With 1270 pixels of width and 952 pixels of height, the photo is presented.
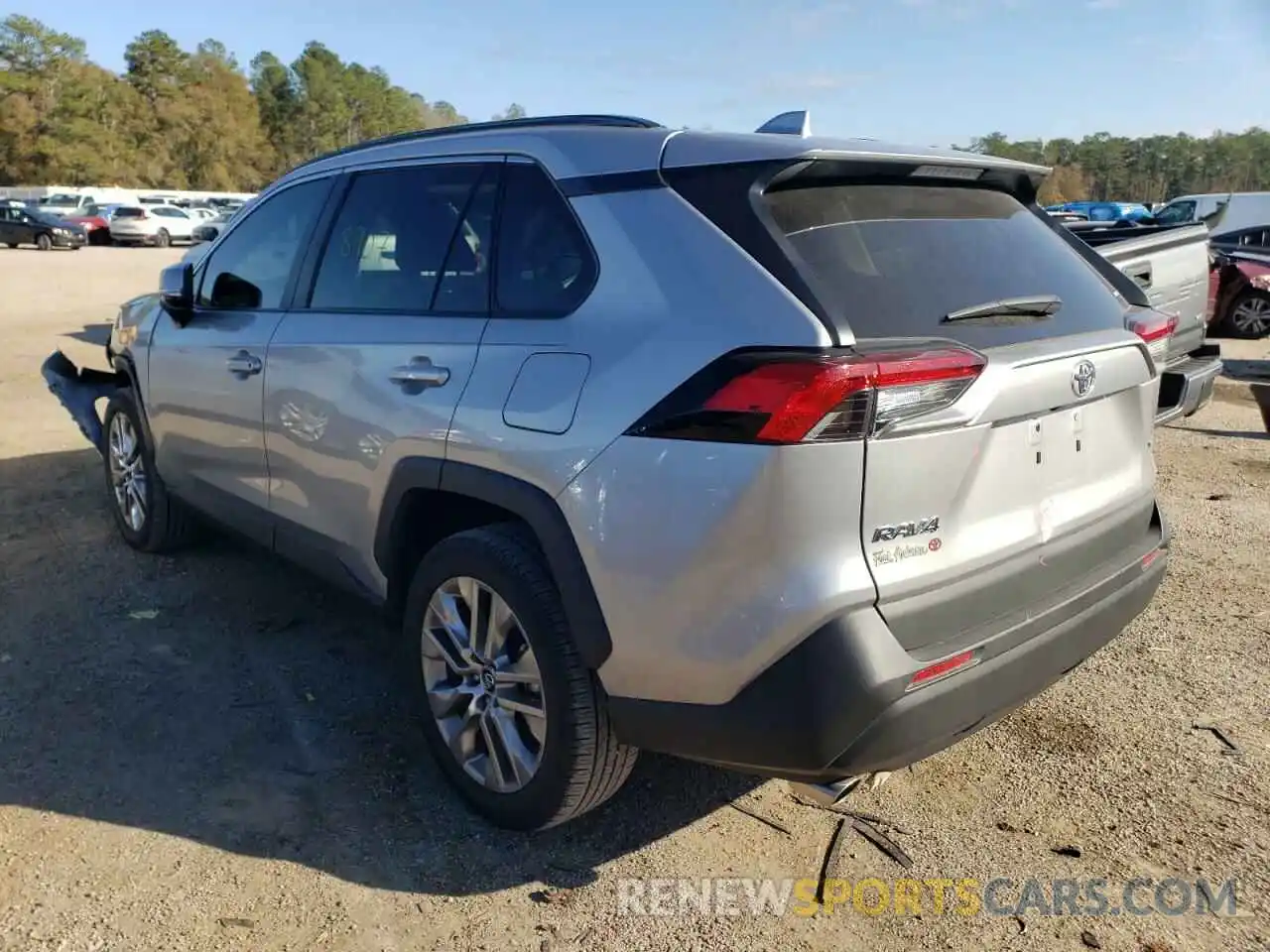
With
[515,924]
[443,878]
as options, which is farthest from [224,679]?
[515,924]

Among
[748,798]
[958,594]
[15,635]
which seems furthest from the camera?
[15,635]

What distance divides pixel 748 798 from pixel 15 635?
10.2ft

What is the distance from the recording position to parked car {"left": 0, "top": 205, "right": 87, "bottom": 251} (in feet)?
116

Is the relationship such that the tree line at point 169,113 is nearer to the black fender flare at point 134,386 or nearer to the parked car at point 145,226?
the parked car at point 145,226

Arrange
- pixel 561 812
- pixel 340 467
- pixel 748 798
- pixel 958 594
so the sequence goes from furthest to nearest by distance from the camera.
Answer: pixel 340 467 < pixel 748 798 < pixel 561 812 < pixel 958 594

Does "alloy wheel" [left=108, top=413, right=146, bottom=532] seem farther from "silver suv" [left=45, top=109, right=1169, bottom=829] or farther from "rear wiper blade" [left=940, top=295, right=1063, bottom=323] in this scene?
"rear wiper blade" [left=940, top=295, right=1063, bottom=323]

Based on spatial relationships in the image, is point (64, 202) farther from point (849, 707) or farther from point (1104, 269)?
point (849, 707)

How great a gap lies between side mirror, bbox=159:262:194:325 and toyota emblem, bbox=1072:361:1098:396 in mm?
3573

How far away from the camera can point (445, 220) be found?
315 cm

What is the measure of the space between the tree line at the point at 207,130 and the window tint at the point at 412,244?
227 ft

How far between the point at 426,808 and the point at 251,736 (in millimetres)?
798

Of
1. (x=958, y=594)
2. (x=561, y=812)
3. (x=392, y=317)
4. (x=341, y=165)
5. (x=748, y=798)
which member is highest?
(x=341, y=165)

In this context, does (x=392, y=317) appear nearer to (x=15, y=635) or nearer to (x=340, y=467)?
(x=340, y=467)

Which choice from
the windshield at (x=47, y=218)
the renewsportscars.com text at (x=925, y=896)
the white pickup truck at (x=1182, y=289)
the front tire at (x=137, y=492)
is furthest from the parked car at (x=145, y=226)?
the renewsportscars.com text at (x=925, y=896)
